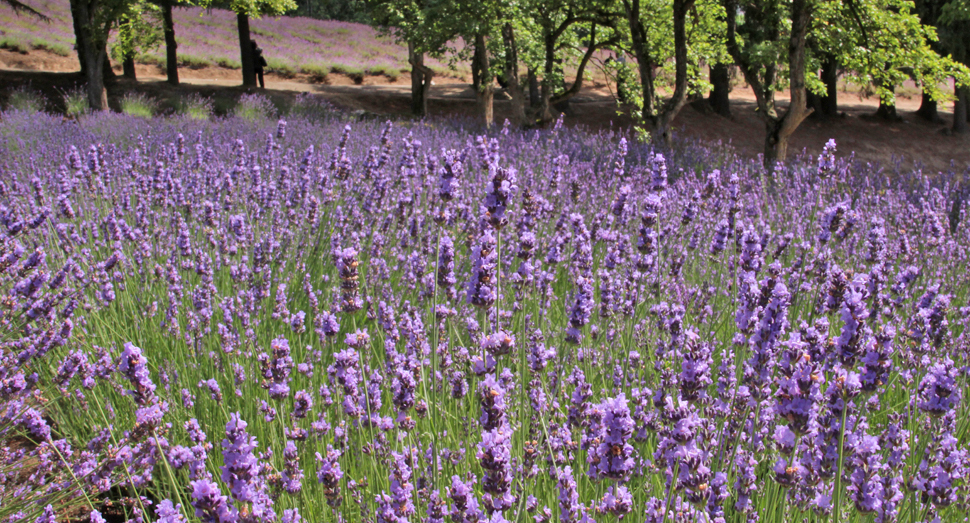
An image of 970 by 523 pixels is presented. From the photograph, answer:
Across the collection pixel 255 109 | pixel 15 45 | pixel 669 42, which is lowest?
pixel 255 109

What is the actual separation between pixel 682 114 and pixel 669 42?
26.6 ft

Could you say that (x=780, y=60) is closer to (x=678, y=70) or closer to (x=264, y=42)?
(x=678, y=70)

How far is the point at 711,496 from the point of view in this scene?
4.66ft

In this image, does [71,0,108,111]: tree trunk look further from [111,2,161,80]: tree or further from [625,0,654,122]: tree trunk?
[625,0,654,122]: tree trunk

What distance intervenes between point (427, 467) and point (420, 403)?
23cm

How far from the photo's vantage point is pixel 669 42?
1290 centimetres

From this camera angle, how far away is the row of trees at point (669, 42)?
393 inches

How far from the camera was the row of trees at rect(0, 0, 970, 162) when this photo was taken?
998 cm

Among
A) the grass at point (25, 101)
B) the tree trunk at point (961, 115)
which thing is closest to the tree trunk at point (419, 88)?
the grass at point (25, 101)

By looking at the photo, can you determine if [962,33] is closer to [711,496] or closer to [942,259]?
[942,259]

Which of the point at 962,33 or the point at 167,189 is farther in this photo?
the point at 962,33

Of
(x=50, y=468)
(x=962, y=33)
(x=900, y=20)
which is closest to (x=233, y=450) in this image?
(x=50, y=468)

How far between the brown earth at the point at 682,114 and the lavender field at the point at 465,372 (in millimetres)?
13521

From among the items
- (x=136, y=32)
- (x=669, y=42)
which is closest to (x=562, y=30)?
(x=669, y=42)
